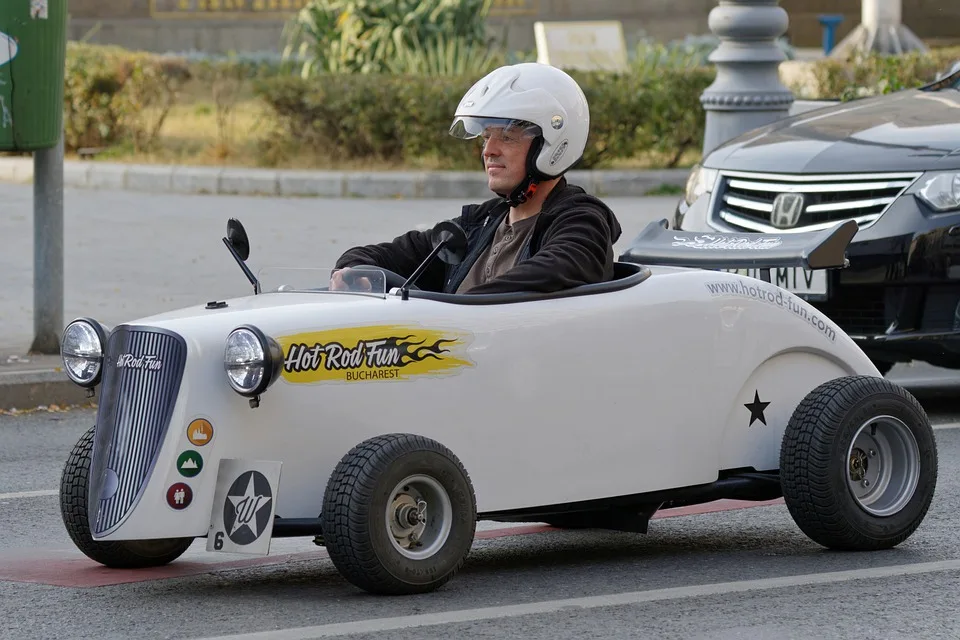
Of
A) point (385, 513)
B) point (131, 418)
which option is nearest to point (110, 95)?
point (131, 418)

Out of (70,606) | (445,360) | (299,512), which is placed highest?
(445,360)

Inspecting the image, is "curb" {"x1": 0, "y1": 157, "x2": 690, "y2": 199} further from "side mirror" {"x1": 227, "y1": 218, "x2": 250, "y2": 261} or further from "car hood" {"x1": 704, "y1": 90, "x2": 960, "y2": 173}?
"side mirror" {"x1": 227, "y1": 218, "x2": 250, "y2": 261}

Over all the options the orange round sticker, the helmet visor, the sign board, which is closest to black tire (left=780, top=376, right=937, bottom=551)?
the helmet visor

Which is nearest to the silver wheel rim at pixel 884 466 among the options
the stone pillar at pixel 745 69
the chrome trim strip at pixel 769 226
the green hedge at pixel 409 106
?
the chrome trim strip at pixel 769 226

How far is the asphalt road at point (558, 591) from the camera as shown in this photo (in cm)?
450

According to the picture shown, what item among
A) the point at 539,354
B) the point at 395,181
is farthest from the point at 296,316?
the point at 395,181

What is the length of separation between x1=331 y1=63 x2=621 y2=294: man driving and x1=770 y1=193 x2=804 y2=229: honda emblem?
9.27 feet

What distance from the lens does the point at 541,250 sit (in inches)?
203

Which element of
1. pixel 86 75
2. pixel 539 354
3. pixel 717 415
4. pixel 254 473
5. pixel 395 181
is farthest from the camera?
pixel 86 75

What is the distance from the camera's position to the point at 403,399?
15.5 ft

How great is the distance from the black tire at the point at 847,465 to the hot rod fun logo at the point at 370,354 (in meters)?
1.09

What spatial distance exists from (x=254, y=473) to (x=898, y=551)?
2.03 meters

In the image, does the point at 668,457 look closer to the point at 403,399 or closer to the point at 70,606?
the point at 403,399

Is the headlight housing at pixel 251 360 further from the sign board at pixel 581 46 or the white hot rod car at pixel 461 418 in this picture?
the sign board at pixel 581 46
